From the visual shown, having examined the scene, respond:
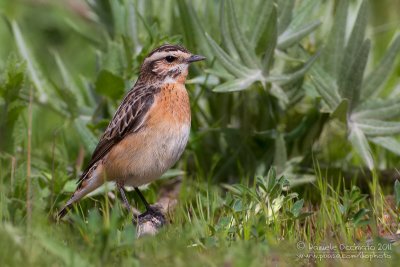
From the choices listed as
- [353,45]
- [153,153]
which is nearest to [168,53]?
Result: [153,153]

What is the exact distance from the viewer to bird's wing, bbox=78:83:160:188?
7129 mm

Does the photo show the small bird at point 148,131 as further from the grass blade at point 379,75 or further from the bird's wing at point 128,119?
the grass blade at point 379,75

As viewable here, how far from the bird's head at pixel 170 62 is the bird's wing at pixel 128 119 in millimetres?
175

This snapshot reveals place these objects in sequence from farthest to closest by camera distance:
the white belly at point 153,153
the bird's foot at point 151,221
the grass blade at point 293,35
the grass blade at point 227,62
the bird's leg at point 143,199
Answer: the grass blade at point 293,35, the grass blade at point 227,62, the bird's leg at point 143,199, the white belly at point 153,153, the bird's foot at point 151,221

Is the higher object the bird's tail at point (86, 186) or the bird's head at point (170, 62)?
the bird's head at point (170, 62)

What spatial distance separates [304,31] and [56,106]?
2846 millimetres

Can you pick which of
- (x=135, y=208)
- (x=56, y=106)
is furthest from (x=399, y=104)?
(x=56, y=106)

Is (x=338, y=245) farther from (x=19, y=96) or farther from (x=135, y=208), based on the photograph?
(x=19, y=96)

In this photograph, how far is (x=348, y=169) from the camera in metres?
8.35

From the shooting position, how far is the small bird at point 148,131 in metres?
7.01

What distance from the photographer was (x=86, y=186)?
7145 mm

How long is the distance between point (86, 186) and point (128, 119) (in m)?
0.72

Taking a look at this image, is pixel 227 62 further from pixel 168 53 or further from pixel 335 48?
pixel 335 48

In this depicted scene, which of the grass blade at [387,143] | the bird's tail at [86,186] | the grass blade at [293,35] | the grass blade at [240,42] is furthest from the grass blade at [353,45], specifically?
the bird's tail at [86,186]
